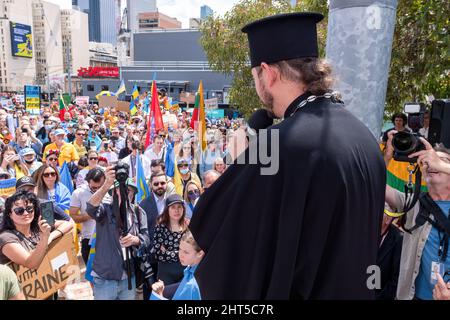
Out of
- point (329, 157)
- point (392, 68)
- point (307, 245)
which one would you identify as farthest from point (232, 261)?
point (392, 68)

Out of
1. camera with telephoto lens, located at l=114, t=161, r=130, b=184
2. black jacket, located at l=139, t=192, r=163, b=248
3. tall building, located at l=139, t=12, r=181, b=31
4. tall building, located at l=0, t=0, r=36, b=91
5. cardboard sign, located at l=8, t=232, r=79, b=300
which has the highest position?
tall building, located at l=139, t=12, r=181, b=31

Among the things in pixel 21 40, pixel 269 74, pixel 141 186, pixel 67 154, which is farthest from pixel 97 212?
pixel 21 40

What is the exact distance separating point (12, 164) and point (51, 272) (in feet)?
9.91

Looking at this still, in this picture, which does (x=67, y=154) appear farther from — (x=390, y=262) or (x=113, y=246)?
(x=390, y=262)

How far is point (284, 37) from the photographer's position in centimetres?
145

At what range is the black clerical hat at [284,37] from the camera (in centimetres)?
145

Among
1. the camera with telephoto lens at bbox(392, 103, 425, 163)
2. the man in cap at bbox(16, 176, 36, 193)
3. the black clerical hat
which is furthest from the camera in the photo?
the man in cap at bbox(16, 176, 36, 193)

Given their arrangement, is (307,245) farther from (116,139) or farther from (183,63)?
(183,63)

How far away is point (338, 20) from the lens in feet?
6.46

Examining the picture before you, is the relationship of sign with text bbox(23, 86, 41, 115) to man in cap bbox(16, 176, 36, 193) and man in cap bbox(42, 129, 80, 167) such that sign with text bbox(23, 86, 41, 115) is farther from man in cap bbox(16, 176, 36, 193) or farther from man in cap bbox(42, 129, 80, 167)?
man in cap bbox(16, 176, 36, 193)

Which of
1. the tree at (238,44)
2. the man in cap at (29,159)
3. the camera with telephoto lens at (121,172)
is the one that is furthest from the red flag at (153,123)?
the camera with telephoto lens at (121,172)

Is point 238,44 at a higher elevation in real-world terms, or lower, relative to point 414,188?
higher

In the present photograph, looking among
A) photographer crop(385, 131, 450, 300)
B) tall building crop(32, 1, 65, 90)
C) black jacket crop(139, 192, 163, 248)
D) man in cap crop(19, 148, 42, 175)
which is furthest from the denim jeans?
tall building crop(32, 1, 65, 90)

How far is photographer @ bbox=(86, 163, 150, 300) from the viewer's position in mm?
4020
